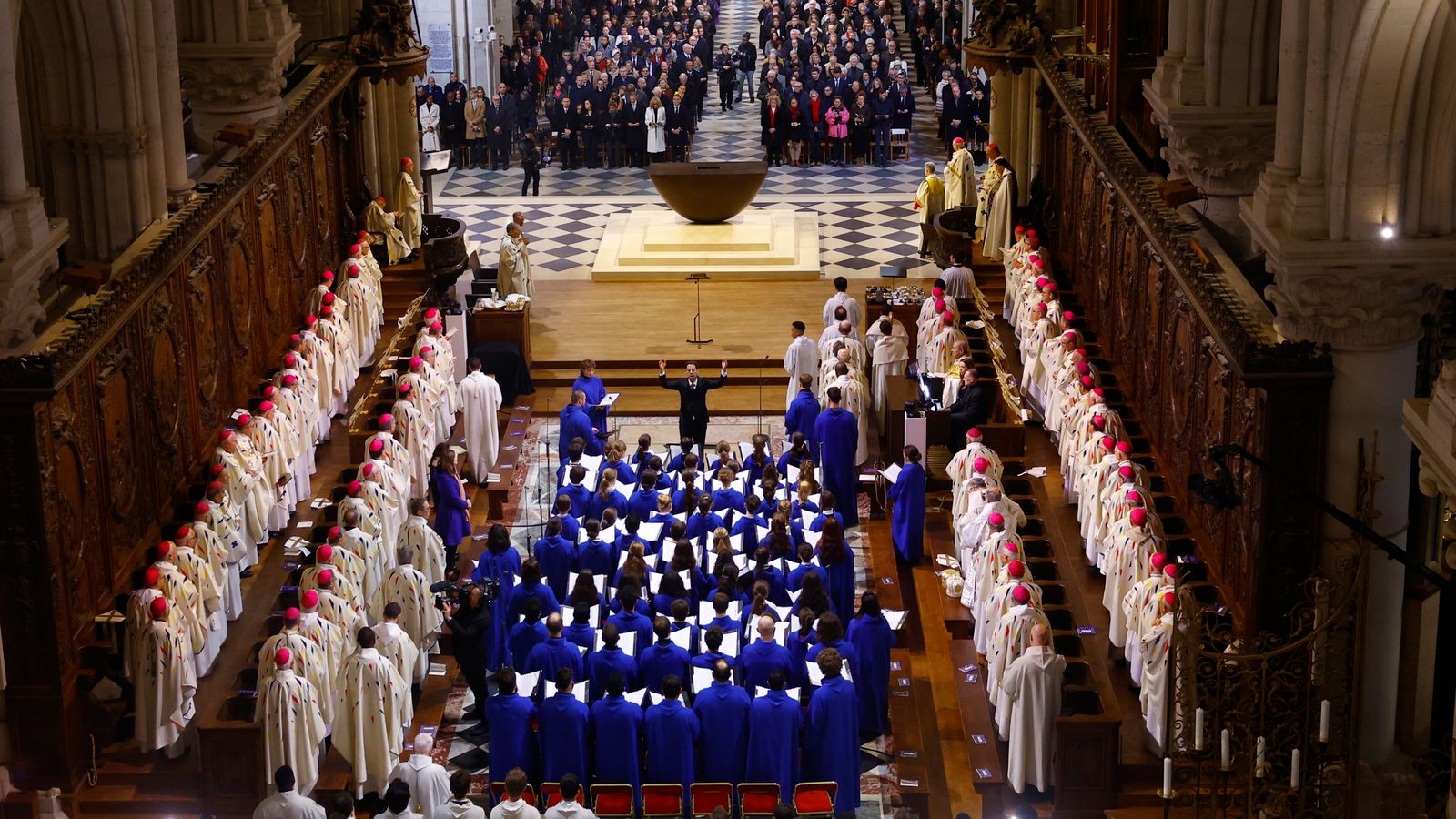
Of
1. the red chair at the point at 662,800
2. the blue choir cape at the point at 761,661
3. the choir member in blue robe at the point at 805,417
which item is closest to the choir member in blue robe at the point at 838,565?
the blue choir cape at the point at 761,661

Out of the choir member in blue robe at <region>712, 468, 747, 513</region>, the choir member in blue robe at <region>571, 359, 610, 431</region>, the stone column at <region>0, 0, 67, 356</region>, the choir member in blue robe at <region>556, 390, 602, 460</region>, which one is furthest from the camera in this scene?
the choir member in blue robe at <region>571, 359, 610, 431</region>

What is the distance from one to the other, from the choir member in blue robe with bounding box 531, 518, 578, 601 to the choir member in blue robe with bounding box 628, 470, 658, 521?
808 mm

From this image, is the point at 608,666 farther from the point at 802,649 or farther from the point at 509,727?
the point at 802,649

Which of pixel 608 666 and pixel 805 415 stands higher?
pixel 805 415

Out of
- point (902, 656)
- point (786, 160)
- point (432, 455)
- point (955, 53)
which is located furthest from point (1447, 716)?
point (955, 53)

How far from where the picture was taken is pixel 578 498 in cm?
1806

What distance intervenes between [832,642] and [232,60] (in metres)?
10.3

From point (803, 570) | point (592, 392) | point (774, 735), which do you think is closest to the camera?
point (774, 735)

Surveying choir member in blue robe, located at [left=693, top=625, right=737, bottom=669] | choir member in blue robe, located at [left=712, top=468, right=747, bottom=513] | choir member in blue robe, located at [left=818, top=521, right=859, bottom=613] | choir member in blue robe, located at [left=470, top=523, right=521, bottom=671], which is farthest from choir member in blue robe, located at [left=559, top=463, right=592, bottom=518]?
choir member in blue robe, located at [left=693, top=625, right=737, bottom=669]

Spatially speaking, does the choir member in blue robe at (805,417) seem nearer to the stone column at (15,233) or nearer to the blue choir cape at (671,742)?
the blue choir cape at (671,742)

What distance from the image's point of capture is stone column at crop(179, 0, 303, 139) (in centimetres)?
2172

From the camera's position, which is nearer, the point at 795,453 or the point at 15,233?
the point at 15,233

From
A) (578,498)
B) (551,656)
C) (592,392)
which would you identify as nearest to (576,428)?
(592,392)

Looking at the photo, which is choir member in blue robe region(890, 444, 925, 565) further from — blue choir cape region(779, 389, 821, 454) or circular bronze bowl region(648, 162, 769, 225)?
circular bronze bowl region(648, 162, 769, 225)
